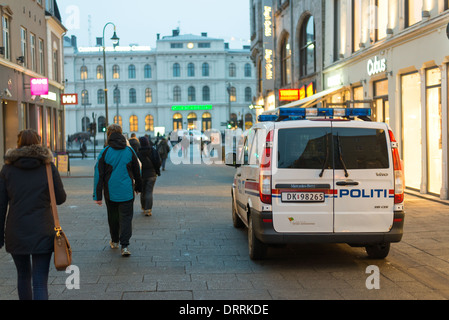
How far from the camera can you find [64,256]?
505 cm

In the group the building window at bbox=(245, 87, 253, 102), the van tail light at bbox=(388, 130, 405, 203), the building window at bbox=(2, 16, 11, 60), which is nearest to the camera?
the van tail light at bbox=(388, 130, 405, 203)

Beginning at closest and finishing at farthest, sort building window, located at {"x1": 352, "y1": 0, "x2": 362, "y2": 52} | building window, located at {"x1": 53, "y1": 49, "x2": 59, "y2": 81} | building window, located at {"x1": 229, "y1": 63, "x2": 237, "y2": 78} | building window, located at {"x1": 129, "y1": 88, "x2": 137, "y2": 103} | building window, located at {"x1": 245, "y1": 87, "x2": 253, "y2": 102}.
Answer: building window, located at {"x1": 352, "y1": 0, "x2": 362, "y2": 52}, building window, located at {"x1": 53, "y1": 49, "x2": 59, "y2": 81}, building window, located at {"x1": 129, "y1": 88, "x2": 137, "y2": 103}, building window, located at {"x1": 229, "y1": 63, "x2": 237, "y2": 78}, building window, located at {"x1": 245, "y1": 87, "x2": 253, "y2": 102}

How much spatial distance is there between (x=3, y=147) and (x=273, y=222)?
1840cm

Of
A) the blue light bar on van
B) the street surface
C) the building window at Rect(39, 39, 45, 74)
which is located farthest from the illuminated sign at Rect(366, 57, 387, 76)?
the building window at Rect(39, 39, 45, 74)

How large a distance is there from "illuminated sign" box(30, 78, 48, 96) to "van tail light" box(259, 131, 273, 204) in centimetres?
2106

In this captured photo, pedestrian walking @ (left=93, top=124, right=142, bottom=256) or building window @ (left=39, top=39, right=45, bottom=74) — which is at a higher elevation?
building window @ (left=39, top=39, right=45, bottom=74)

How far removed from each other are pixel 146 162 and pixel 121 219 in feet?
14.3

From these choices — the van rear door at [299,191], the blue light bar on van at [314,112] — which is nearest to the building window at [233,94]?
the blue light bar on van at [314,112]

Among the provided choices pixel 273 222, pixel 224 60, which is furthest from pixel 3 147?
Result: pixel 224 60

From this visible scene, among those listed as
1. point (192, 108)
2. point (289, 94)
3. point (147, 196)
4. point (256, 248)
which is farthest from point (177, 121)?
point (256, 248)

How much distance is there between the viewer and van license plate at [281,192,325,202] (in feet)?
23.7

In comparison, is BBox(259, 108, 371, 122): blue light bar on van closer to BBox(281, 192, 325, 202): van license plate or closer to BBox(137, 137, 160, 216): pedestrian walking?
BBox(281, 192, 325, 202): van license plate

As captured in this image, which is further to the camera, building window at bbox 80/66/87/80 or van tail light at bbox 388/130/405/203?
building window at bbox 80/66/87/80

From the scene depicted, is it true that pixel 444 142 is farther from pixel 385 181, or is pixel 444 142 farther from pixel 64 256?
pixel 64 256
